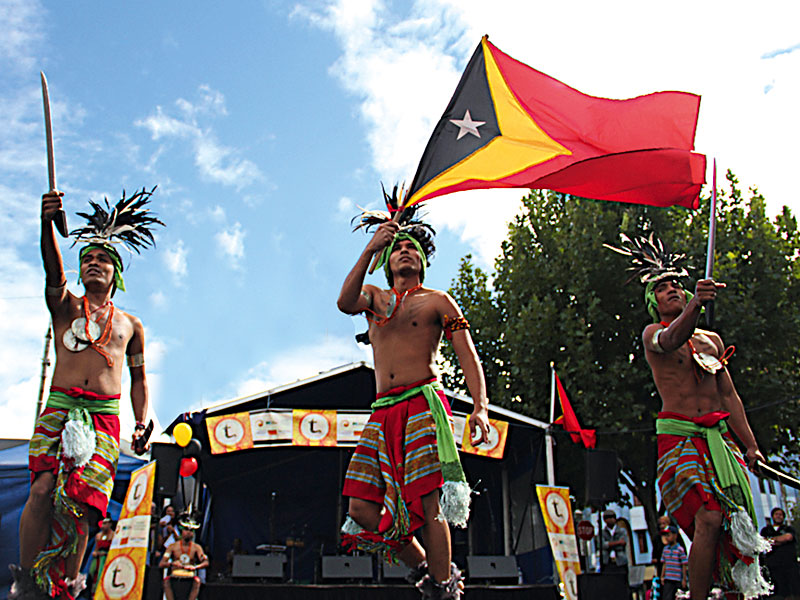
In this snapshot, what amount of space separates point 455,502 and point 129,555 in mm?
6602

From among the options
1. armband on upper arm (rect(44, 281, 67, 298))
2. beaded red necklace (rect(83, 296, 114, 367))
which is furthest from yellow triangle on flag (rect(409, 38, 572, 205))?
armband on upper arm (rect(44, 281, 67, 298))

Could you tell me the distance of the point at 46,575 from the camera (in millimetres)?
3533

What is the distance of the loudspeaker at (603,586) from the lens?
9438mm

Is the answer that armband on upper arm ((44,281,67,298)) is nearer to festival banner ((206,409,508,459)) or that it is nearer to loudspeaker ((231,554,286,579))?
festival banner ((206,409,508,459))

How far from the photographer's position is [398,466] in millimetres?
3598

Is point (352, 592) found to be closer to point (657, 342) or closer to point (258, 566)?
point (258, 566)

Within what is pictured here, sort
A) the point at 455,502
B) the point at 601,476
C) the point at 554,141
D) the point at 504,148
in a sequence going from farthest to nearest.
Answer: the point at 601,476 < the point at 554,141 < the point at 504,148 < the point at 455,502

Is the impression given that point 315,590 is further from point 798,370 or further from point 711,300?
point 798,370

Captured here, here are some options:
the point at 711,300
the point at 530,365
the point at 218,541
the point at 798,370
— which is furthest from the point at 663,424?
the point at 218,541

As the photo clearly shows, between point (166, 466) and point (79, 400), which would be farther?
point (166, 466)

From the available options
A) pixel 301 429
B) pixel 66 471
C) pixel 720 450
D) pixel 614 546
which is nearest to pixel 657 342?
pixel 720 450

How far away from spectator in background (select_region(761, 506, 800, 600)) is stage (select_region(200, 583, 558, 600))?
118 inches

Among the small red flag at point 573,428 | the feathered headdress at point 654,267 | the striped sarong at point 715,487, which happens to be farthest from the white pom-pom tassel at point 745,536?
the small red flag at point 573,428

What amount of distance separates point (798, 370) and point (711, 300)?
1200 centimetres
